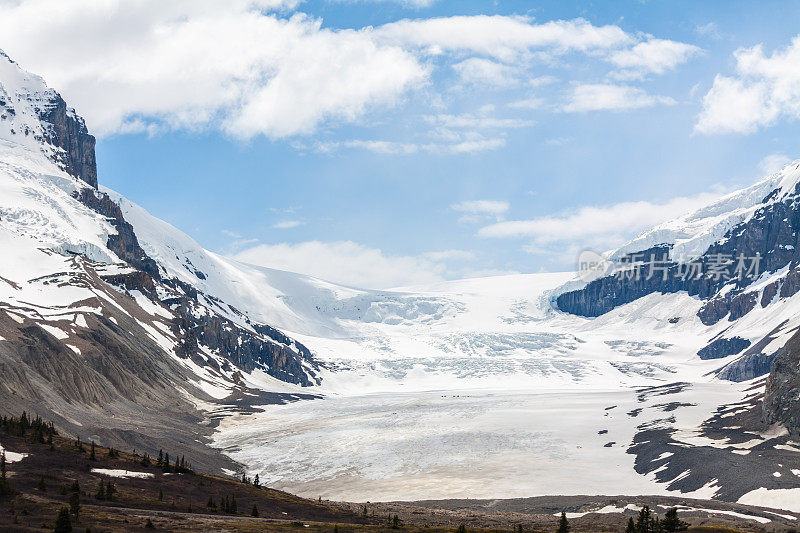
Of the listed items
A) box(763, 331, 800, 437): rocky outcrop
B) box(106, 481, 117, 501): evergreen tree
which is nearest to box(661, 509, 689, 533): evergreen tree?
box(106, 481, 117, 501): evergreen tree

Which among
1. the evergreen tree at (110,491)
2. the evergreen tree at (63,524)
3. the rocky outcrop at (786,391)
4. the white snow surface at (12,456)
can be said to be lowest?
the evergreen tree at (63,524)

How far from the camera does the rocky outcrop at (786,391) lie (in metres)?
102

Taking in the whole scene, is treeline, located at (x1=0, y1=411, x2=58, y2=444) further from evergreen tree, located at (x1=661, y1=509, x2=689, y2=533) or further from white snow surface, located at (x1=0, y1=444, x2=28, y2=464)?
evergreen tree, located at (x1=661, y1=509, x2=689, y2=533)

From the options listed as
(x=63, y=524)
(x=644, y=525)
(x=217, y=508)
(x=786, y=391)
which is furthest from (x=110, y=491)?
(x=786, y=391)

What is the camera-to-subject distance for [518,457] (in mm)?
117000

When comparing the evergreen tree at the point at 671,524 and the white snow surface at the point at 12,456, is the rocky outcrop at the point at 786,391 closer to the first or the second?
the evergreen tree at the point at 671,524

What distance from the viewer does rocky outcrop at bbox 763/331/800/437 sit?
101738 millimetres

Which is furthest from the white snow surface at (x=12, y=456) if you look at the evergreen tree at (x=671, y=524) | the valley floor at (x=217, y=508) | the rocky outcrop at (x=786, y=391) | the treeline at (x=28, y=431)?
the rocky outcrop at (x=786, y=391)

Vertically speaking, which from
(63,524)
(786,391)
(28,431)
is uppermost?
(786,391)

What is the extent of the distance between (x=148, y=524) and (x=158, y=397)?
447 ft

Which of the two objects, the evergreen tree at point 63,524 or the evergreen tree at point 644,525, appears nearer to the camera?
the evergreen tree at point 63,524

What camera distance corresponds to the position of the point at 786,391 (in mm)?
106188

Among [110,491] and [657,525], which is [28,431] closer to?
[110,491]

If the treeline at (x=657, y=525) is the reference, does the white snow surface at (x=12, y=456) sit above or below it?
above
